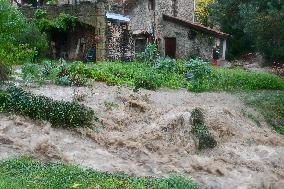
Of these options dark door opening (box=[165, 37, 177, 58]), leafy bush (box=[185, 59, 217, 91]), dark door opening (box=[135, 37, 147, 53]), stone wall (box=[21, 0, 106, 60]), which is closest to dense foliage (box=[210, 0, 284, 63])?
leafy bush (box=[185, 59, 217, 91])

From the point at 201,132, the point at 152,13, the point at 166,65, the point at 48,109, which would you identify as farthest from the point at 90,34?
the point at 201,132

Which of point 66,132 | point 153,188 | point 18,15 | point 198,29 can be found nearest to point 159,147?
point 66,132

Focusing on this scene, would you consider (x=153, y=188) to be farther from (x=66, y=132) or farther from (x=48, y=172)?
(x=66, y=132)

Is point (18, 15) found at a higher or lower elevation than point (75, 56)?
higher

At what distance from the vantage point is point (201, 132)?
16.5 metres

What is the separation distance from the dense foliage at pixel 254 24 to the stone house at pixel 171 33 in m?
1.58

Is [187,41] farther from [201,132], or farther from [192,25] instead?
[201,132]

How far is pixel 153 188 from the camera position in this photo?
10.8m

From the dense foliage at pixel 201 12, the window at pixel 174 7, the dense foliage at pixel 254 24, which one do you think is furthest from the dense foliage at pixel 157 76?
the dense foliage at pixel 201 12

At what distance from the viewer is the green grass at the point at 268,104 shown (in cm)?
1922

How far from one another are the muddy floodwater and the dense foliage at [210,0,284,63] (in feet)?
12.4

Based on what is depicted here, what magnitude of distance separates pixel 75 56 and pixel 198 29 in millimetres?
8105

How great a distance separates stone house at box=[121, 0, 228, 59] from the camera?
104 feet

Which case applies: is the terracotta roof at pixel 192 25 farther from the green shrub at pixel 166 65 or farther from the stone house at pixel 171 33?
the green shrub at pixel 166 65
